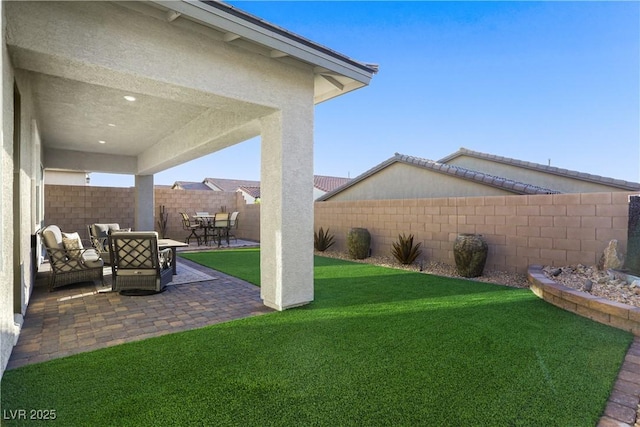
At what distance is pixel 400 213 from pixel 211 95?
6.51 m

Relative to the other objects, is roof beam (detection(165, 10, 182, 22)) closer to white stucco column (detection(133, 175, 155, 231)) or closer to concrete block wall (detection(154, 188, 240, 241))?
white stucco column (detection(133, 175, 155, 231))

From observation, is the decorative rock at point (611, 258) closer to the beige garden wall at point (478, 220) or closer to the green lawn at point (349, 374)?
the beige garden wall at point (478, 220)

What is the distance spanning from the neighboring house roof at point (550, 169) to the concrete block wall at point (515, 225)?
7897 mm

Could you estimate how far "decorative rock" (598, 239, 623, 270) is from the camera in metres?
5.32

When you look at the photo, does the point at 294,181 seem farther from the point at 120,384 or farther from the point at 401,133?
the point at 401,133

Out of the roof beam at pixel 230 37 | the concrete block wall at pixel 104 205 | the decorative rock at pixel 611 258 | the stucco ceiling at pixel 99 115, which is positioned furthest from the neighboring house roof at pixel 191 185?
the decorative rock at pixel 611 258

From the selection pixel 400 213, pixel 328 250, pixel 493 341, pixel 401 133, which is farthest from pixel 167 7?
pixel 401 133

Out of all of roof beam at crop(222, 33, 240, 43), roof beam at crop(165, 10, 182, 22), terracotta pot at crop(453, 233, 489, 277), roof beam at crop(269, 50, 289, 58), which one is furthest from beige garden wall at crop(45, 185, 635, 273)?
roof beam at crop(165, 10, 182, 22)

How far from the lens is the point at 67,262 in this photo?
5.98 m

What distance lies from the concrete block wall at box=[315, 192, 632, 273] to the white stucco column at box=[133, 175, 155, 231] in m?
8.58

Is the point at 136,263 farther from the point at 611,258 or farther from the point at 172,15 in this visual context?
the point at 611,258

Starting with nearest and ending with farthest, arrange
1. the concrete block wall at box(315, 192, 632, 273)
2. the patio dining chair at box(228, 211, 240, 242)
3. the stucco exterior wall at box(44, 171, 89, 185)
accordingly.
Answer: the concrete block wall at box(315, 192, 632, 273), the patio dining chair at box(228, 211, 240, 242), the stucco exterior wall at box(44, 171, 89, 185)

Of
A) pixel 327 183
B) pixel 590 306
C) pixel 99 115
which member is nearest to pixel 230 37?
pixel 99 115

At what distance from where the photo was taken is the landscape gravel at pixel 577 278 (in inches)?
177
